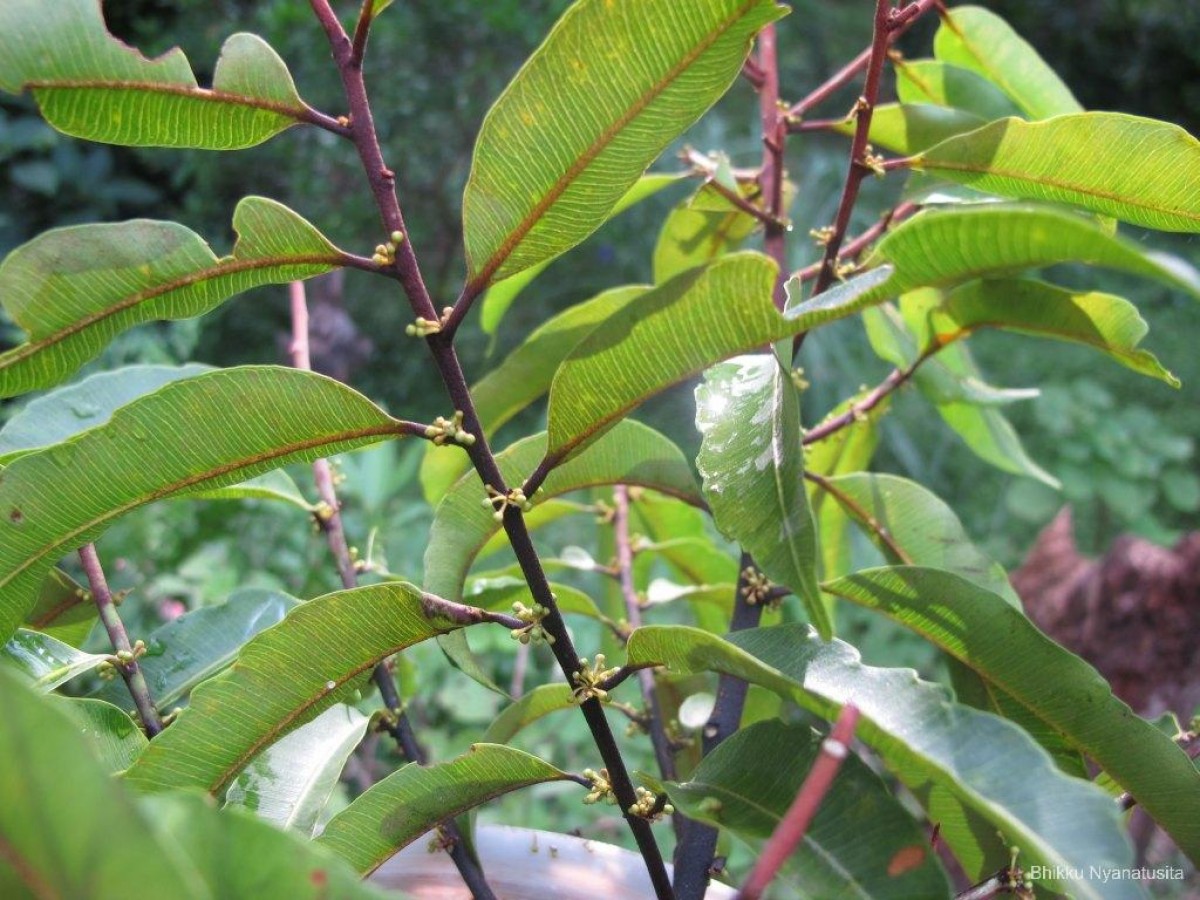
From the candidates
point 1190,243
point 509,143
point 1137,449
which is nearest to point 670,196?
point 1137,449

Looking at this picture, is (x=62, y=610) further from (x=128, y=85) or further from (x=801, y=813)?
(x=801, y=813)

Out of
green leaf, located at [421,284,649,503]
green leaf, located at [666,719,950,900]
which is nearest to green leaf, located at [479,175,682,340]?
green leaf, located at [421,284,649,503]

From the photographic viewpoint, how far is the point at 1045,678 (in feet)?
1.67

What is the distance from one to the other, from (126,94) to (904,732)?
0.38 meters

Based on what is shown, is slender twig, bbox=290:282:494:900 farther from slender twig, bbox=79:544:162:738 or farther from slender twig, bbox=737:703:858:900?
slender twig, bbox=737:703:858:900

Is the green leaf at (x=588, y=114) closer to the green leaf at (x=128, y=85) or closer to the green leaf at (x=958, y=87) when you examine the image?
the green leaf at (x=128, y=85)

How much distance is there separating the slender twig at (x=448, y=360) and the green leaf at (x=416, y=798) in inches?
1.6

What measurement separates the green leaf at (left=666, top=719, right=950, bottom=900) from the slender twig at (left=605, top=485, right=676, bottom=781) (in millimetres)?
165

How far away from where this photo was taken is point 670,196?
323cm

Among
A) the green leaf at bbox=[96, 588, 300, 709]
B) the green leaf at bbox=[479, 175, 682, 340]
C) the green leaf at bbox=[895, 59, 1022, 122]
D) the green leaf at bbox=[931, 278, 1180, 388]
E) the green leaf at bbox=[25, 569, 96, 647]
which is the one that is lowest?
the green leaf at bbox=[96, 588, 300, 709]

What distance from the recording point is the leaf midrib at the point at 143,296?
0.46m

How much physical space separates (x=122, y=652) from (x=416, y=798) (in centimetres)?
19

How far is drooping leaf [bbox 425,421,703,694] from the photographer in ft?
1.83

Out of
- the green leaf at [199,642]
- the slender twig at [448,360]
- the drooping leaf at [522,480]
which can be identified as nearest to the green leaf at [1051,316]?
the drooping leaf at [522,480]
